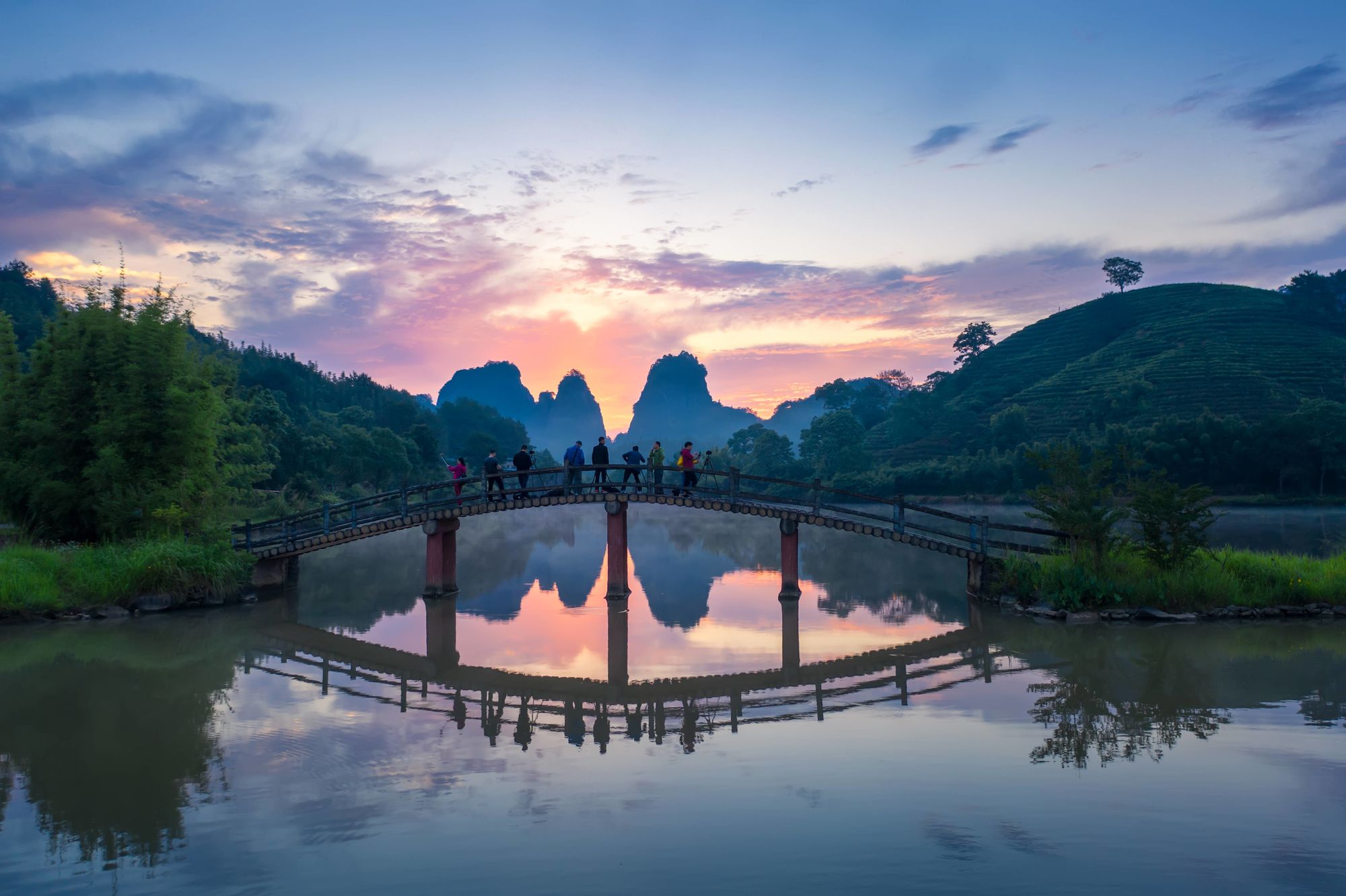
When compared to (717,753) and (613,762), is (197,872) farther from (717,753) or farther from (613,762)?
A: (717,753)

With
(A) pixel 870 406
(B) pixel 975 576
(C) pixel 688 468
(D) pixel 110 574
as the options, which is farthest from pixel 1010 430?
(D) pixel 110 574

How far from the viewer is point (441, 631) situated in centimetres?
2064

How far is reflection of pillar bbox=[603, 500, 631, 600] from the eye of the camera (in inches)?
939

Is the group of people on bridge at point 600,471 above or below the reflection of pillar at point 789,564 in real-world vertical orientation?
above

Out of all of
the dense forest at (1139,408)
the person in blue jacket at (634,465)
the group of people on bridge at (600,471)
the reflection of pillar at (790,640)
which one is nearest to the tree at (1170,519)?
the reflection of pillar at (790,640)

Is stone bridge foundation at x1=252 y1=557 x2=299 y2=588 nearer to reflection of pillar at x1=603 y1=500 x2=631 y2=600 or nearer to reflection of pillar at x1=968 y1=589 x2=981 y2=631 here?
reflection of pillar at x1=603 y1=500 x2=631 y2=600

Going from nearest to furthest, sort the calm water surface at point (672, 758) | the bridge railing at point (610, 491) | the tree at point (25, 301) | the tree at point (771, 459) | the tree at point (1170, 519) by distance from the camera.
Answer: the calm water surface at point (672, 758) < the tree at point (1170, 519) < the bridge railing at point (610, 491) < the tree at point (25, 301) < the tree at point (771, 459)

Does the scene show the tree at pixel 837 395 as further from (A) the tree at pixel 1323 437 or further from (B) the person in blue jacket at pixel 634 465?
(B) the person in blue jacket at pixel 634 465

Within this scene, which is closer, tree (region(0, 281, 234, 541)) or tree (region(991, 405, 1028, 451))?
tree (region(0, 281, 234, 541))

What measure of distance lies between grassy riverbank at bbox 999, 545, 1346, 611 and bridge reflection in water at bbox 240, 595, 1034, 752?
91.3 inches

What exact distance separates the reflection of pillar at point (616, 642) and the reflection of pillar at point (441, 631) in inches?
125

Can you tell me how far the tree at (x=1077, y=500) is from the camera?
20094 mm

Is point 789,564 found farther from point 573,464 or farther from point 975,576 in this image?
point 573,464

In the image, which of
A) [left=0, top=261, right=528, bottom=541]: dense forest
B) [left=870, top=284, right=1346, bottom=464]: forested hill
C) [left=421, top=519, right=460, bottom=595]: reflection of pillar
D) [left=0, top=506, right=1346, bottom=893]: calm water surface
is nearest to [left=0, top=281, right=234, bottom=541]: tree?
[left=0, top=261, right=528, bottom=541]: dense forest
